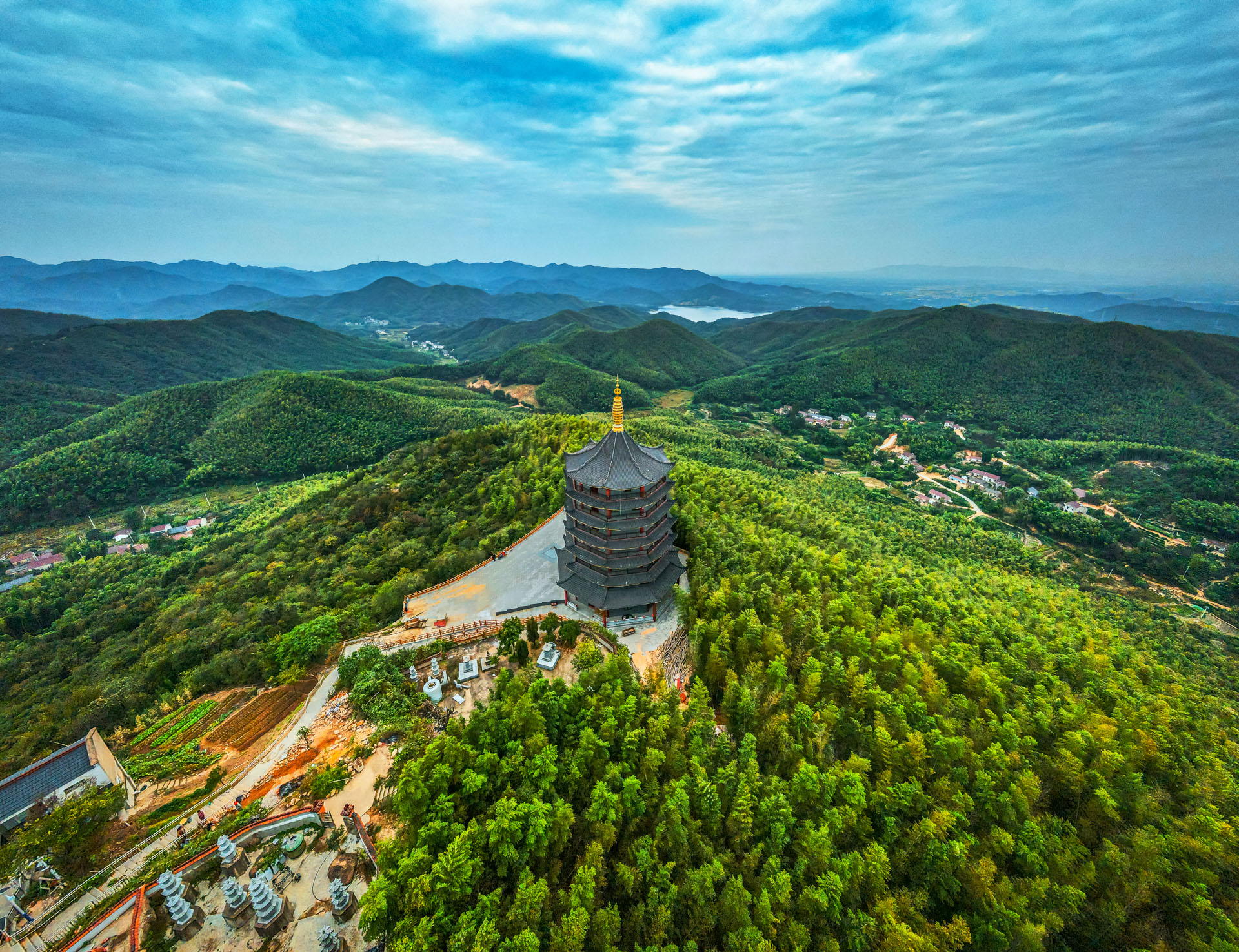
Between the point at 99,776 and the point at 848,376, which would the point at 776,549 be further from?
the point at 848,376

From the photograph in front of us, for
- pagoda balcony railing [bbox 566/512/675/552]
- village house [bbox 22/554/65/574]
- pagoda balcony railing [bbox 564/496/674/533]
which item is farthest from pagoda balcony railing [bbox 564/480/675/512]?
village house [bbox 22/554/65/574]

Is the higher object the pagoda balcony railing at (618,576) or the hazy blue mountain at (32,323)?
the hazy blue mountain at (32,323)

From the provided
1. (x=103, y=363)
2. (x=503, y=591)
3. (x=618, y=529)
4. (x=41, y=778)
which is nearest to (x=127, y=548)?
(x=41, y=778)

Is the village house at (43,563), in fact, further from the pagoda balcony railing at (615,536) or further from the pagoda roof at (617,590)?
the pagoda balcony railing at (615,536)

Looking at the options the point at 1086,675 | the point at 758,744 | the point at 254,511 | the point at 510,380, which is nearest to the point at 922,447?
the point at 1086,675

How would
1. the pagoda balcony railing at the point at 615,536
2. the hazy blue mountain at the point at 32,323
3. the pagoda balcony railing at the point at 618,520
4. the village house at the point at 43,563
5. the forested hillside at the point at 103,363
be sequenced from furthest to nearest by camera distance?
the hazy blue mountain at the point at 32,323 → the forested hillside at the point at 103,363 → the village house at the point at 43,563 → the pagoda balcony railing at the point at 615,536 → the pagoda balcony railing at the point at 618,520

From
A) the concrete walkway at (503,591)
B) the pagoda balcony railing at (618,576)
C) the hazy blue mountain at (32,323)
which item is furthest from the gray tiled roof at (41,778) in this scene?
the hazy blue mountain at (32,323)

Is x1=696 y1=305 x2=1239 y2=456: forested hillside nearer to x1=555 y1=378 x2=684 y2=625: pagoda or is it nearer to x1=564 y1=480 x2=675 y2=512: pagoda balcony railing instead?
x1=555 y1=378 x2=684 y2=625: pagoda
